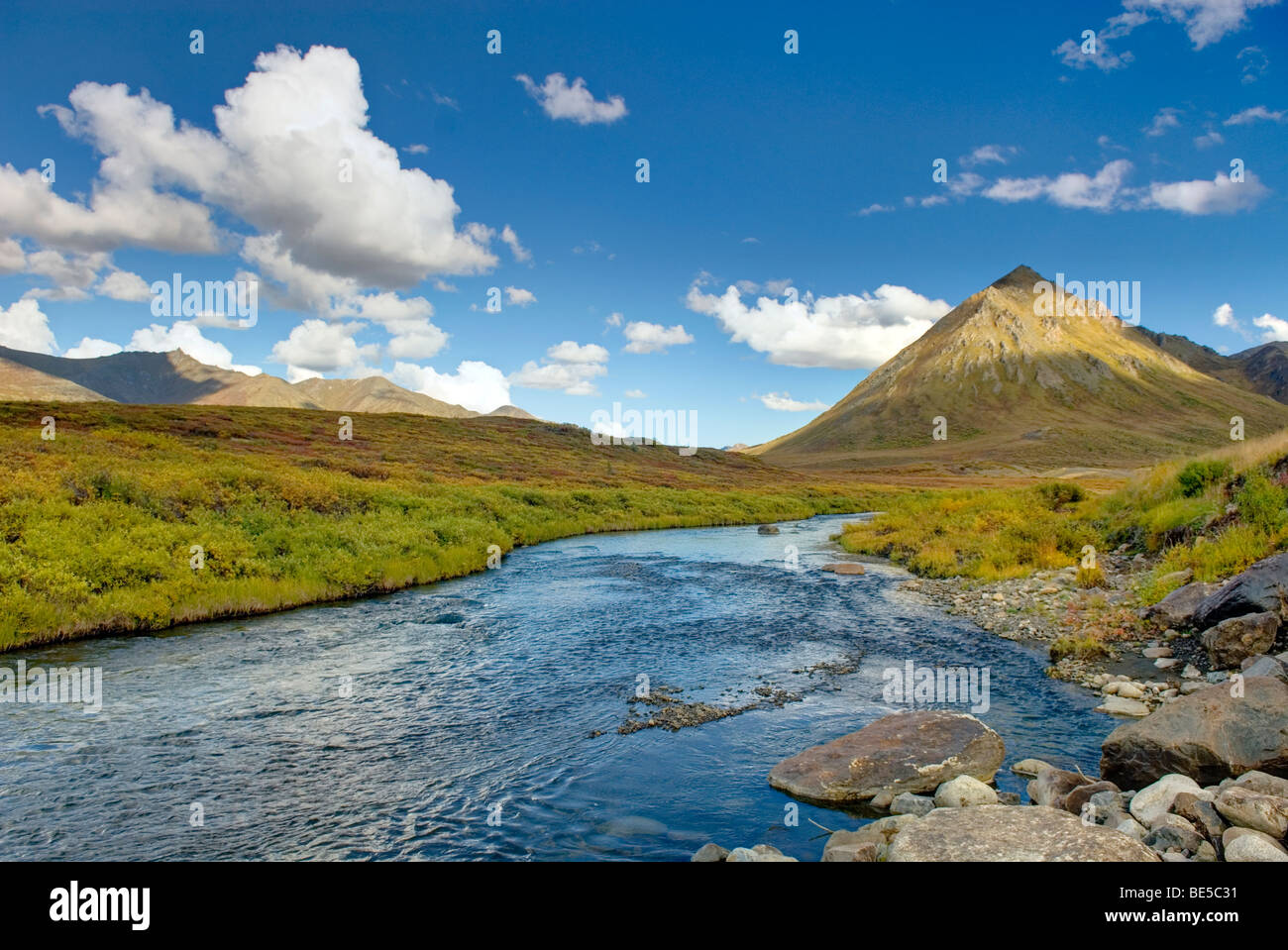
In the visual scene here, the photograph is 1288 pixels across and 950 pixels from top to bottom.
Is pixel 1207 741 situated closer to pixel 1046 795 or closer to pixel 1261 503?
pixel 1046 795

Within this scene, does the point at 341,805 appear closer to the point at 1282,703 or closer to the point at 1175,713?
the point at 1175,713

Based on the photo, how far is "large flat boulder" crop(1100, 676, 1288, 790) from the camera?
9.01 m

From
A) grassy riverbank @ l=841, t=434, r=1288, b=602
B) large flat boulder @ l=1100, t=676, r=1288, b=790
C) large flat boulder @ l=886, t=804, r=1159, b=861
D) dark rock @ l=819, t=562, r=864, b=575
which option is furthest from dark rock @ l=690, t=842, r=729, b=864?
dark rock @ l=819, t=562, r=864, b=575

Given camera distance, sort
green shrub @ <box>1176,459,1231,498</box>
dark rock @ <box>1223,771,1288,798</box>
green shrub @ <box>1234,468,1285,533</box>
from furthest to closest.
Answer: green shrub @ <box>1176,459,1231,498</box> < green shrub @ <box>1234,468,1285,533</box> < dark rock @ <box>1223,771,1288,798</box>

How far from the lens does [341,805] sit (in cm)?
972

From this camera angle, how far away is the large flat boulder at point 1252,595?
543 inches

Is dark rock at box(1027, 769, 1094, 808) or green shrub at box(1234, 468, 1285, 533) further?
green shrub at box(1234, 468, 1285, 533)

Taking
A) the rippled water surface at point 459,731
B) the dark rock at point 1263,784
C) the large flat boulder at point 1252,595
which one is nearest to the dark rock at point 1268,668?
the large flat boulder at point 1252,595

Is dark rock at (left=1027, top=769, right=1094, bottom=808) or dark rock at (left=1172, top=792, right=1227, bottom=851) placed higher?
dark rock at (left=1172, top=792, right=1227, bottom=851)

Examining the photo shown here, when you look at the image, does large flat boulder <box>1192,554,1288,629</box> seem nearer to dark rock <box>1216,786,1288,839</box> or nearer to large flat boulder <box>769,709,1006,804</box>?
large flat boulder <box>769,709,1006,804</box>

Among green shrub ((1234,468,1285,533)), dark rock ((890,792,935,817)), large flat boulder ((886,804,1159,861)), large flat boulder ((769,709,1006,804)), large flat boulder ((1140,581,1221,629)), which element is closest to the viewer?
large flat boulder ((886,804,1159,861))

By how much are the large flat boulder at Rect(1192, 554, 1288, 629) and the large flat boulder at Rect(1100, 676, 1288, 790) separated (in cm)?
494

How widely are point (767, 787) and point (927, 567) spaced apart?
23.5 metres

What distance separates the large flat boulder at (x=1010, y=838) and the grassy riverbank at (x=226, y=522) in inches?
799
